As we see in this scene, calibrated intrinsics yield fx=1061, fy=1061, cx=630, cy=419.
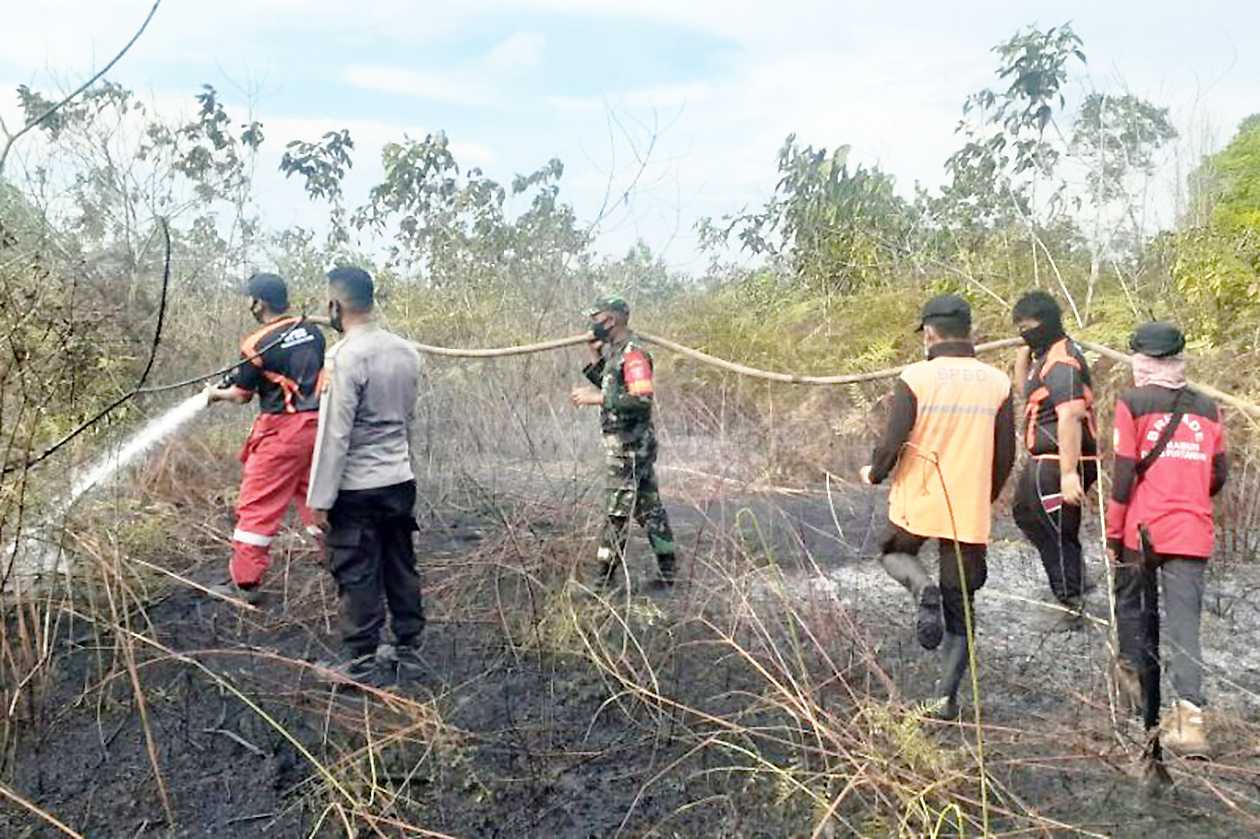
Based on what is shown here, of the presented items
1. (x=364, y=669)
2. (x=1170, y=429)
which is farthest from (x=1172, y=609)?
(x=364, y=669)

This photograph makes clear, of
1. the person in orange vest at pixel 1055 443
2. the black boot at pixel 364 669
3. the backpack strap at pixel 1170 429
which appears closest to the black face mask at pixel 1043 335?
the person in orange vest at pixel 1055 443

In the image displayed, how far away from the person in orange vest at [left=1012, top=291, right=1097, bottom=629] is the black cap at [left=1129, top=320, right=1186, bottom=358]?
1.04 metres

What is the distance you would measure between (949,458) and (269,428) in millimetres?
3144

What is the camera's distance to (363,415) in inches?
168

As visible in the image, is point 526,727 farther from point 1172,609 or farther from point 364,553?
point 1172,609

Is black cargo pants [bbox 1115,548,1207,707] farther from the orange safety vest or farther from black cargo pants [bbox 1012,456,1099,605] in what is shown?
black cargo pants [bbox 1012,456,1099,605]

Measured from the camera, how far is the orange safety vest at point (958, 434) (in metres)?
3.86

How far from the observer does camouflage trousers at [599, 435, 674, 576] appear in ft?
17.4

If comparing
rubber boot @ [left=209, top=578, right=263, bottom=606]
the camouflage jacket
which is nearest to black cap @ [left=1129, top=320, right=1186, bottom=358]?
the camouflage jacket

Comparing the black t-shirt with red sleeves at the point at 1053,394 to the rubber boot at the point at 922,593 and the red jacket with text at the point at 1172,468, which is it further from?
the rubber boot at the point at 922,593

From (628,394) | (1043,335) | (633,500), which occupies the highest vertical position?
(1043,335)

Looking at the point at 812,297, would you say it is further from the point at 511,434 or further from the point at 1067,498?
the point at 1067,498

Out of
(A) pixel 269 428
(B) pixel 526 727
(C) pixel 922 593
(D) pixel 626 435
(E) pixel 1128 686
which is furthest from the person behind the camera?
(D) pixel 626 435

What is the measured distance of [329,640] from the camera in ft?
15.1
